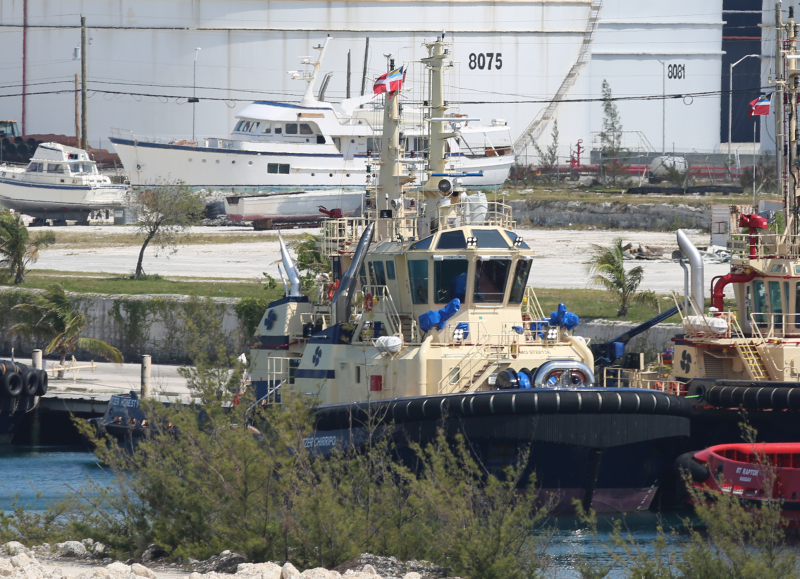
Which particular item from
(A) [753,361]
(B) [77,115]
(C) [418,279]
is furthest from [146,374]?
(B) [77,115]

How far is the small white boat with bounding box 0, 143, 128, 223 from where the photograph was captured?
193 ft

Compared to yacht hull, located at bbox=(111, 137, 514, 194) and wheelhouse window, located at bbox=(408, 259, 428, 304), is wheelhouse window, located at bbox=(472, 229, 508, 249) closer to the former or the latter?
wheelhouse window, located at bbox=(408, 259, 428, 304)

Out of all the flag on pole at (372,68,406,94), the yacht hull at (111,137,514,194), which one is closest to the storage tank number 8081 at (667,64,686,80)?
the yacht hull at (111,137,514,194)

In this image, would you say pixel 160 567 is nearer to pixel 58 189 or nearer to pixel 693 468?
pixel 693 468

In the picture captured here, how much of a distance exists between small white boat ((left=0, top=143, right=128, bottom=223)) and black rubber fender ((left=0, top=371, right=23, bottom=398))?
31.3m

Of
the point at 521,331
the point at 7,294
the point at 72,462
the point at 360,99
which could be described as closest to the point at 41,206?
the point at 360,99

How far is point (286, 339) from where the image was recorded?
23.4 meters

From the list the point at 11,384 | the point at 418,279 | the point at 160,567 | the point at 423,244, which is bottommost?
the point at 160,567

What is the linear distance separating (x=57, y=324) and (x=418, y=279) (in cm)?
1522

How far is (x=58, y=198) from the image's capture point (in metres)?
58.7

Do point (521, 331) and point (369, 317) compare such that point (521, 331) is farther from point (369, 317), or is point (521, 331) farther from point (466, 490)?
point (466, 490)

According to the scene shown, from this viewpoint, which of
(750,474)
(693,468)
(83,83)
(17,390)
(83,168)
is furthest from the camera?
(83,83)

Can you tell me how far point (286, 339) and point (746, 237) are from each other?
901cm

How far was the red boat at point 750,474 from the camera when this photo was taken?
1830 centimetres
